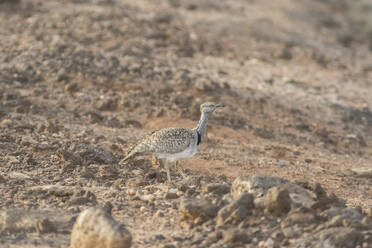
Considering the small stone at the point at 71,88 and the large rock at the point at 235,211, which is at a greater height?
the large rock at the point at 235,211

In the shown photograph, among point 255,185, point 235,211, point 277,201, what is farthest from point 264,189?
point 235,211

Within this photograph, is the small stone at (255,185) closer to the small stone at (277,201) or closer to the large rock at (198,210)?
the small stone at (277,201)

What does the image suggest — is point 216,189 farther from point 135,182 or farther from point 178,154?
point 135,182

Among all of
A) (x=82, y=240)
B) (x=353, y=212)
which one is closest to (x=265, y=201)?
(x=353, y=212)

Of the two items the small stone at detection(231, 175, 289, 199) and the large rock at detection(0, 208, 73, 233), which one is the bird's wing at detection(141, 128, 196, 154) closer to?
the small stone at detection(231, 175, 289, 199)

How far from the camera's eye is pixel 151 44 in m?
14.7

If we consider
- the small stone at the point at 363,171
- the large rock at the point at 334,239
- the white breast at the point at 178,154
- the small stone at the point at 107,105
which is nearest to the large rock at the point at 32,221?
the white breast at the point at 178,154

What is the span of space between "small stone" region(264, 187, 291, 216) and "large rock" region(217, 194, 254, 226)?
190mm

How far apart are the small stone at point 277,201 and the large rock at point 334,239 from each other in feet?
1.62

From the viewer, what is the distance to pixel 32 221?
267 inches

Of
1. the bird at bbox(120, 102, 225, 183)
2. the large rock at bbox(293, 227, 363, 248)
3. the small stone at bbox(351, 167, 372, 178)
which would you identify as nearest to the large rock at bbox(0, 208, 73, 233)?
the bird at bbox(120, 102, 225, 183)

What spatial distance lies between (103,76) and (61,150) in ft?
13.8

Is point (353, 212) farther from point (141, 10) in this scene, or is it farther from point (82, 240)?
point (141, 10)

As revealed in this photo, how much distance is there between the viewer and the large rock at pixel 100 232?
595cm
